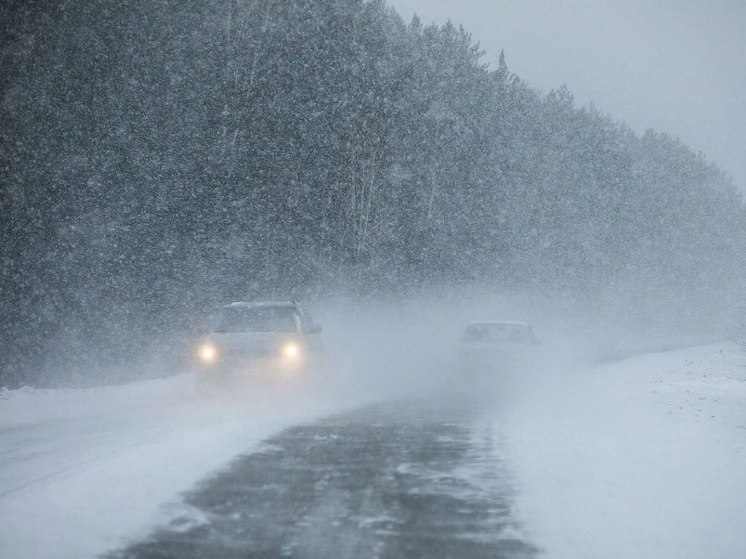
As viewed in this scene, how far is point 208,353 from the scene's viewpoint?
16.5 m

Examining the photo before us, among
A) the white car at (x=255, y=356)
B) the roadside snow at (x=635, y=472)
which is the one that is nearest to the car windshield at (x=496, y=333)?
the roadside snow at (x=635, y=472)

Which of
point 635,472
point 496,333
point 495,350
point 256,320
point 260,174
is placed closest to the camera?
point 635,472

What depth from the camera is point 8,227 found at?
57.3 ft

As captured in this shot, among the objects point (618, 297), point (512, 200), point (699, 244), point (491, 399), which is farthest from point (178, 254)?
point (699, 244)

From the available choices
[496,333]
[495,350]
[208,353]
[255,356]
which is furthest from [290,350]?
[496,333]

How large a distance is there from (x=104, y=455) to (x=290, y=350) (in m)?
6.89

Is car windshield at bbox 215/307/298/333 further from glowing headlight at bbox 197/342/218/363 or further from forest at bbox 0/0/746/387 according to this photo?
forest at bbox 0/0/746/387

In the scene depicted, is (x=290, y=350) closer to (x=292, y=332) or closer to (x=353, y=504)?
(x=292, y=332)

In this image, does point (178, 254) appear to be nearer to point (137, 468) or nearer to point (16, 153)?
point (16, 153)

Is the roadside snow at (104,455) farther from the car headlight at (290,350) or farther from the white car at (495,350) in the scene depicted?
the white car at (495,350)

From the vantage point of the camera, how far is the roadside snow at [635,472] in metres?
6.49

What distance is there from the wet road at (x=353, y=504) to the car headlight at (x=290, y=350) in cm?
465

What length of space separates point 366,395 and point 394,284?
74.2 ft

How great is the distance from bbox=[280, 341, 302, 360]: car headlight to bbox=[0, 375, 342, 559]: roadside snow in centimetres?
79
